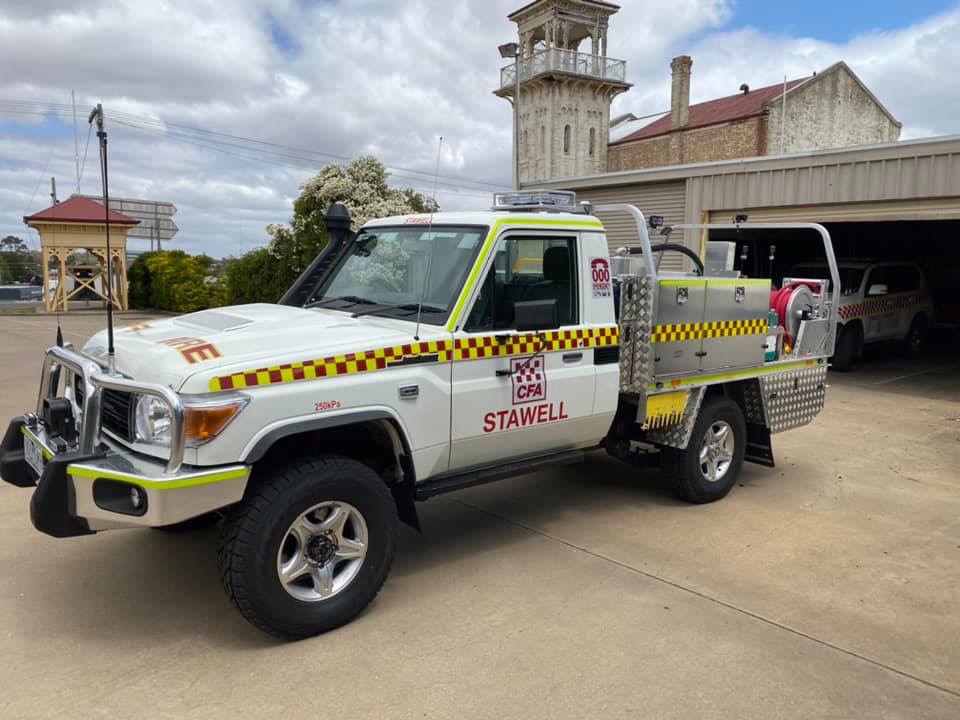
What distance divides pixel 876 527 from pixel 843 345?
28.1ft

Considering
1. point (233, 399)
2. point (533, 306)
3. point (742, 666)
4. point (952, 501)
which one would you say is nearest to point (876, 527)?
point (952, 501)

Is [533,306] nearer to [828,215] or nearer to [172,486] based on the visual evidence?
[172,486]

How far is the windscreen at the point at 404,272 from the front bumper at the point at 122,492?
4.85ft

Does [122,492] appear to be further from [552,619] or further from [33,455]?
[552,619]

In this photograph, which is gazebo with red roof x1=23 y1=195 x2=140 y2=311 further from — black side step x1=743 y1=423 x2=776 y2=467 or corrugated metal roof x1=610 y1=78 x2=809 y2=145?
corrugated metal roof x1=610 y1=78 x2=809 y2=145

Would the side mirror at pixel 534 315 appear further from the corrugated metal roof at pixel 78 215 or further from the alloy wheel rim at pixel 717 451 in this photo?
the corrugated metal roof at pixel 78 215

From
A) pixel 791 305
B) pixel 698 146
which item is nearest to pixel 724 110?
pixel 698 146

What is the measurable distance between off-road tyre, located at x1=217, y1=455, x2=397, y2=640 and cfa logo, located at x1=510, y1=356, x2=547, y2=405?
3.39ft

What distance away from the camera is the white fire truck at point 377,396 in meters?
3.29

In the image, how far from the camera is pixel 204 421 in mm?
3184

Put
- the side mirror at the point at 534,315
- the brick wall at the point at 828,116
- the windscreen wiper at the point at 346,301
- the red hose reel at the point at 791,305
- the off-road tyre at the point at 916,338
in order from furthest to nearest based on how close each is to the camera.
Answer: the brick wall at the point at 828,116, the off-road tyre at the point at 916,338, the red hose reel at the point at 791,305, the windscreen wiper at the point at 346,301, the side mirror at the point at 534,315

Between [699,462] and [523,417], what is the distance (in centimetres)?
192

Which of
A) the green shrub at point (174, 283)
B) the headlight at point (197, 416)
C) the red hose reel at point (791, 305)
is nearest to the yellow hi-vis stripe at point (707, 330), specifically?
the red hose reel at point (791, 305)

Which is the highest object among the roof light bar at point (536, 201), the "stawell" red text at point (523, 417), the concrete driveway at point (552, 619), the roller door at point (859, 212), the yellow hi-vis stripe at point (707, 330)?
the roller door at point (859, 212)
